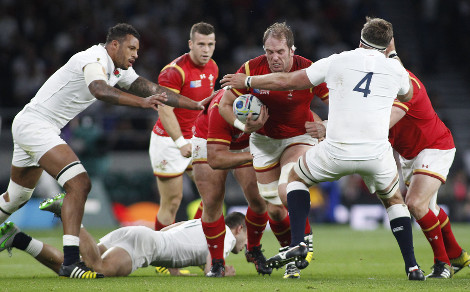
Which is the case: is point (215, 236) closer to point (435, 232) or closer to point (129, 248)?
point (129, 248)

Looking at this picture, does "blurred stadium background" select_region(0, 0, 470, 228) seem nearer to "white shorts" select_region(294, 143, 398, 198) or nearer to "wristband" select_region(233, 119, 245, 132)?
"wristband" select_region(233, 119, 245, 132)

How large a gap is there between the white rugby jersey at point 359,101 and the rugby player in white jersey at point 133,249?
1981 millimetres

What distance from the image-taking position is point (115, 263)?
6.95 metres

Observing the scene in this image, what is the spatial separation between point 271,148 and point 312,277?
1.28 m

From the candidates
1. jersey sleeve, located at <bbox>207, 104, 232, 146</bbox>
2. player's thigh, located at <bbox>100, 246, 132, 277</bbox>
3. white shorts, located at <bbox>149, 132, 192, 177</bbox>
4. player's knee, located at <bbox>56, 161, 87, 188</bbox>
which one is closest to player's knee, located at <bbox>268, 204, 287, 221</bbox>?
jersey sleeve, located at <bbox>207, 104, 232, 146</bbox>

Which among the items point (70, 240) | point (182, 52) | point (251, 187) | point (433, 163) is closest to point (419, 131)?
point (433, 163)

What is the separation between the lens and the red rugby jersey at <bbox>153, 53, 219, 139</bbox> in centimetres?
907

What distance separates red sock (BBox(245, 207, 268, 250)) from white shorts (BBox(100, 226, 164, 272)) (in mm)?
998

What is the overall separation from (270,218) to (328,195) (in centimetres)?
896

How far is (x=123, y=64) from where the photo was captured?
7.30 m

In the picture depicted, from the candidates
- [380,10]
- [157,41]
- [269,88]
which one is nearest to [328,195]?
[157,41]

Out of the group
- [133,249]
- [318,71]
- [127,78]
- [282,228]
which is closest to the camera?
[318,71]

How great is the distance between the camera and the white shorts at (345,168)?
20.0 ft

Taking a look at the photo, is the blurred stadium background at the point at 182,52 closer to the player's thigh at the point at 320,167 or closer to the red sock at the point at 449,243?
the red sock at the point at 449,243
